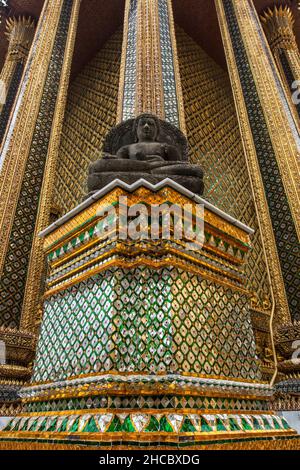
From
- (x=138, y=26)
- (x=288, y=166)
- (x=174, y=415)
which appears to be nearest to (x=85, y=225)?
(x=174, y=415)

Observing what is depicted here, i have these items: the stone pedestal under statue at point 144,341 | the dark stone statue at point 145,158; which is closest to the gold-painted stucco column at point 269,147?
the dark stone statue at point 145,158

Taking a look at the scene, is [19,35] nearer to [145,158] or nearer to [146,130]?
[146,130]

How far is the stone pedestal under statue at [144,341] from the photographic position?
800 mm

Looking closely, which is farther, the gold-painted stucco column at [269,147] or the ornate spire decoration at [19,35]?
the ornate spire decoration at [19,35]

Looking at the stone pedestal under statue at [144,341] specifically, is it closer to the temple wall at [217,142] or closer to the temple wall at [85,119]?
the temple wall at [217,142]

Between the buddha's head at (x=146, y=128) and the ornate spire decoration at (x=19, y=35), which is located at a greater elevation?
the ornate spire decoration at (x=19, y=35)

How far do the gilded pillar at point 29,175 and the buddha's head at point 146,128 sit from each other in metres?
1.33

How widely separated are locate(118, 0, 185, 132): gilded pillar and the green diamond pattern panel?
2265 mm

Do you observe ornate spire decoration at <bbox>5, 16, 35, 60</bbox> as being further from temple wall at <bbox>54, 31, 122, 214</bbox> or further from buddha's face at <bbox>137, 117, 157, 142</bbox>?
buddha's face at <bbox>137, 117, 157, 142</bbox>

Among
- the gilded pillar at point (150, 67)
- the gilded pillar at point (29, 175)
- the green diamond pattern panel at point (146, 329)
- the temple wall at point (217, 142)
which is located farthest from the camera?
the temple wall at point (217, 142)

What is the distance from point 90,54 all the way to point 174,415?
6921 mm

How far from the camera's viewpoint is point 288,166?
3.32 m

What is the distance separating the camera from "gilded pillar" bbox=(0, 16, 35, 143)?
189 inches

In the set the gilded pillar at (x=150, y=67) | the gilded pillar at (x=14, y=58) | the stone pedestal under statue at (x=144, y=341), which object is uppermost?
the gilded pillar at (x=14, y=58)
